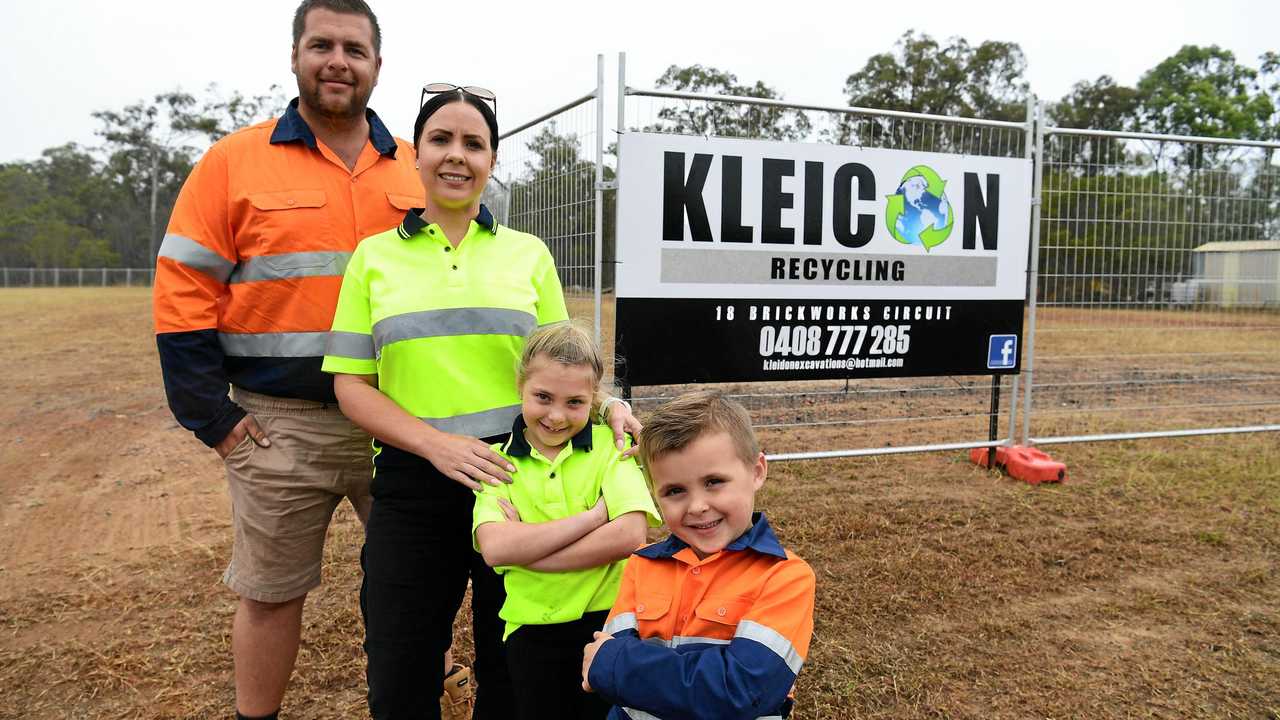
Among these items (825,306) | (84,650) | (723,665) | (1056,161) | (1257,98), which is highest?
(1257,98)

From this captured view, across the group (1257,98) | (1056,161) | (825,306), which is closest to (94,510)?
(825,306)

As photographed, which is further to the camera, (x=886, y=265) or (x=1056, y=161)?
(x=1056, y=161)

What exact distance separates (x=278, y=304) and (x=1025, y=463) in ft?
16.9

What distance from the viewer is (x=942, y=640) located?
3.34 metres

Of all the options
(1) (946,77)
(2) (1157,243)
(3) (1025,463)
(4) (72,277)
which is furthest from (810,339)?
(4) (72,277)

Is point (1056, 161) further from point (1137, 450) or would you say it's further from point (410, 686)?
point (410, 686)

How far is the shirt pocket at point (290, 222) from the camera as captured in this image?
225cm

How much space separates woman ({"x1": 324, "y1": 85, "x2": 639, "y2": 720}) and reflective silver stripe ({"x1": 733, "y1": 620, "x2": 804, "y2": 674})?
68cm

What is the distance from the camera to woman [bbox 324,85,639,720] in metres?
1.96

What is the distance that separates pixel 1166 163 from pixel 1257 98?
161ft

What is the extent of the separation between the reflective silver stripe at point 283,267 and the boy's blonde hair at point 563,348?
0.76m

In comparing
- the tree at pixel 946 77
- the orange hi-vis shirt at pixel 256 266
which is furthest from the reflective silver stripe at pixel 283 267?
the tree at pixel 946 77

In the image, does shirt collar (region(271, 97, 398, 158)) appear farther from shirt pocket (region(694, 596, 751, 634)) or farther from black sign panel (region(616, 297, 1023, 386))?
black sign panel (region(616, 297, 1023, 386))

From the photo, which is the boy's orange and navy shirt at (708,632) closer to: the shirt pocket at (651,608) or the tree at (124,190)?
the shirt pocket at (651,608)
